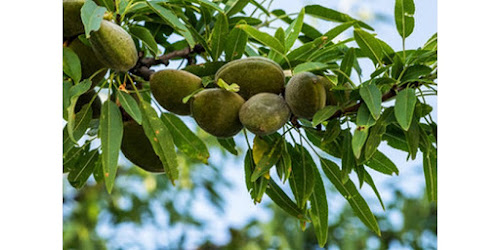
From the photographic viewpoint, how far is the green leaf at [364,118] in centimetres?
88

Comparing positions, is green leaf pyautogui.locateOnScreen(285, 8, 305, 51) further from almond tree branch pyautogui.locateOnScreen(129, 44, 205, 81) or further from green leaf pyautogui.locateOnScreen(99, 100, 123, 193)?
green leaf pyautogui.locateOnScreen(99, 100, 123, 193)

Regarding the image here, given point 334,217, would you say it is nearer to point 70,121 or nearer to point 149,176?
point 149,176

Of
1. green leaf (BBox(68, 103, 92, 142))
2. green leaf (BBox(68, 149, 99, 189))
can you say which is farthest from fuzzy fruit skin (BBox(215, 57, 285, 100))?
green leaf (BBox(68, 149, 99, 189))

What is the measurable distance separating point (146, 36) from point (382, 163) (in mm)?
439

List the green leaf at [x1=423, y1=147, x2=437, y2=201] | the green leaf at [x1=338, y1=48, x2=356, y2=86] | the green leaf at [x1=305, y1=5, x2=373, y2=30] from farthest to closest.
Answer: the green leaf at [x1=305, y1=5, x2=373, y2=30], the green leaf at [x1=423, y1=147, x2=437, y2=201], the green leaf at [x1=338, y1=48, x2=356, y2=86]

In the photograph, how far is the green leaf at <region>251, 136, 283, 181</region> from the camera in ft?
3.26

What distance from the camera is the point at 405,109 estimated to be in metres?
A: 0.86

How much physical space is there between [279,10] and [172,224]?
2.13 metres

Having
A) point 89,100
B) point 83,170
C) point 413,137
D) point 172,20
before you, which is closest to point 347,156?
point 413,137

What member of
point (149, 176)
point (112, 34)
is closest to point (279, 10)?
point (112, 34)

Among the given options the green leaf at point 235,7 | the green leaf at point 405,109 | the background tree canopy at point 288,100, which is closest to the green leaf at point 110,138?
the background tree canopy at point 288,100

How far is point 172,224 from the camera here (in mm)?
3303

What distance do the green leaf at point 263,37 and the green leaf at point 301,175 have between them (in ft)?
0.64

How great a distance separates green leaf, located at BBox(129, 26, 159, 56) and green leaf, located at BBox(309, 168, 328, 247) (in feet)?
1.12
